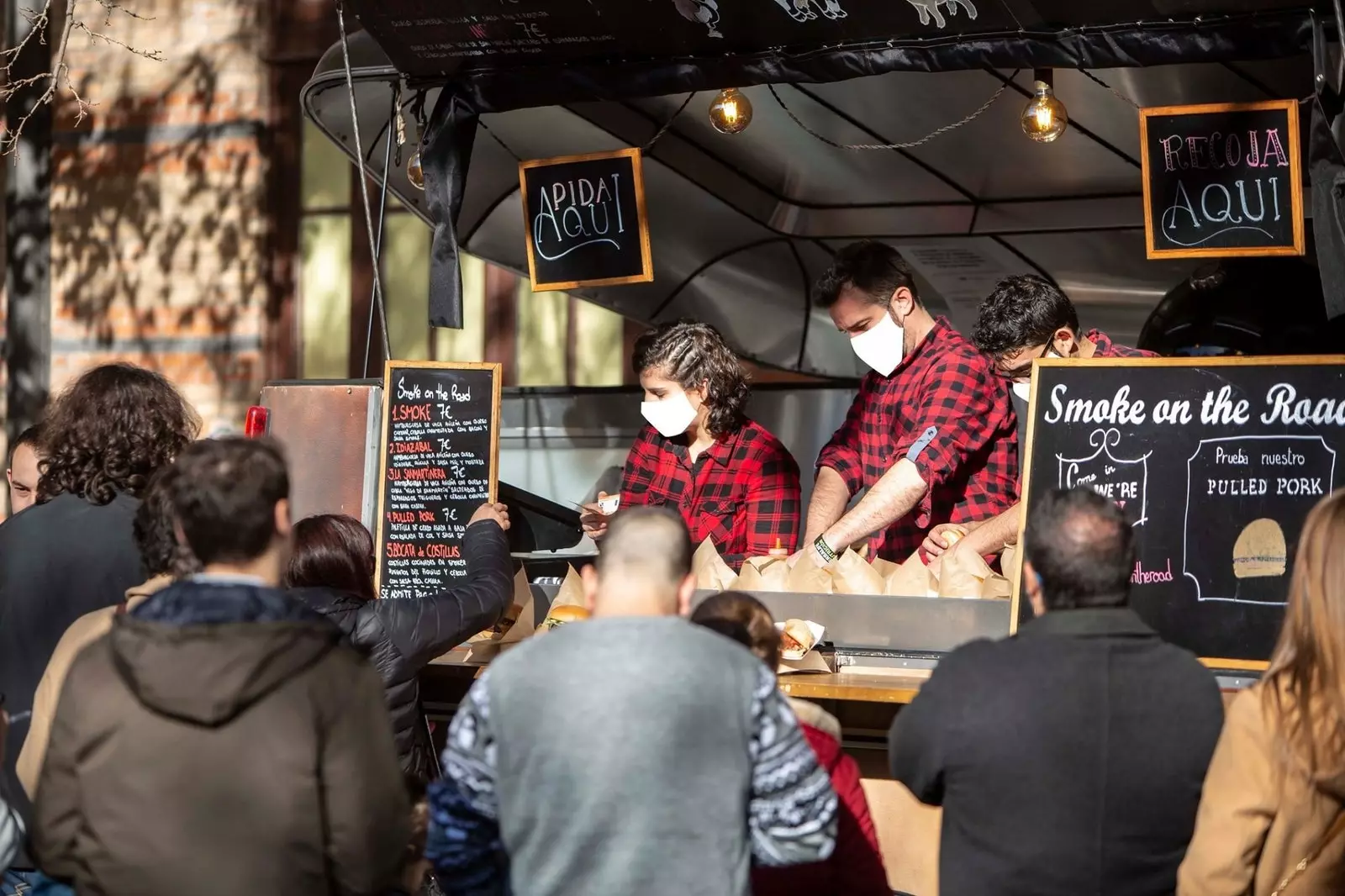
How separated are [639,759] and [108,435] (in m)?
1.62

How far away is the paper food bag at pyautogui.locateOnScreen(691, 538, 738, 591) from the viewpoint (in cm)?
416

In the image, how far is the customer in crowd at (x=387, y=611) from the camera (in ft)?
11.5

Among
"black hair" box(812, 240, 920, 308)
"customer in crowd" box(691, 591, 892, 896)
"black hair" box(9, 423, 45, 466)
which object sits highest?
"black hair" box(812, 240, 920, 308)

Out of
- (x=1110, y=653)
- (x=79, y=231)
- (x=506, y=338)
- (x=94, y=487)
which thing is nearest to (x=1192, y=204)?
(x=1110, y=653)

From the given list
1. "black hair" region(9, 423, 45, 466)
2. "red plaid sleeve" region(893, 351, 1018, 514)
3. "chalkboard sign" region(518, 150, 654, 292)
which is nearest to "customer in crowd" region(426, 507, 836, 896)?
"black hair" region(9, 423, 45, 466)

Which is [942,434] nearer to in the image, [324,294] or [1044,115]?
[1044,115]

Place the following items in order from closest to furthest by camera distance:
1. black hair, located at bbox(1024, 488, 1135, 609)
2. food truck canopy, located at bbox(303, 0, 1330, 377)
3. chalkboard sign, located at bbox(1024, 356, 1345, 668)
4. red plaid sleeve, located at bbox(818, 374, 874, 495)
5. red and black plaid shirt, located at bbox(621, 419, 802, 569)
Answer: black hair, located at bbox(1024, 488, 1135, 609) → chalkboard sign, located at bbox(1024, 356, 1345, 668) → food truck canopy, located at bbox(303, 0, 1330, 377) → red and black plaid shirt, located at bbox(621, 419, 802, 569) → red plaid sleeve, located at bbox(818, 374, 874, 495)

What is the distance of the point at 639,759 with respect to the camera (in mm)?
2398

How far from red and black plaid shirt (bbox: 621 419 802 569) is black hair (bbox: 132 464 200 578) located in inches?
88.7

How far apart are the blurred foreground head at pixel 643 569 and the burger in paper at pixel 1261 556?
5.44 ft

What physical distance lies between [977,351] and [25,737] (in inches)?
111

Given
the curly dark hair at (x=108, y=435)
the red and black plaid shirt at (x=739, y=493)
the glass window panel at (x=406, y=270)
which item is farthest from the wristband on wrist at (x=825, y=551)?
the glass window panel at (x=406, y=270)

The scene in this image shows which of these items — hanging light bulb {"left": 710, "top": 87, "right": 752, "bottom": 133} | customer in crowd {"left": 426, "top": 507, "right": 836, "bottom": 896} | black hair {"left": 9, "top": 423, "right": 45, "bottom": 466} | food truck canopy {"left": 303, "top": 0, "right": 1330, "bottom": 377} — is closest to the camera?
customer in crowd {"left": 426, "top": 507, "right": 836, "bottom": 896}

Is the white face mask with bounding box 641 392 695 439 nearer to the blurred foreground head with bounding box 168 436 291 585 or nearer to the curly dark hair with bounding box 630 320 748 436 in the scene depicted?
the curly dark hair with bounding box 630 320 748 436
